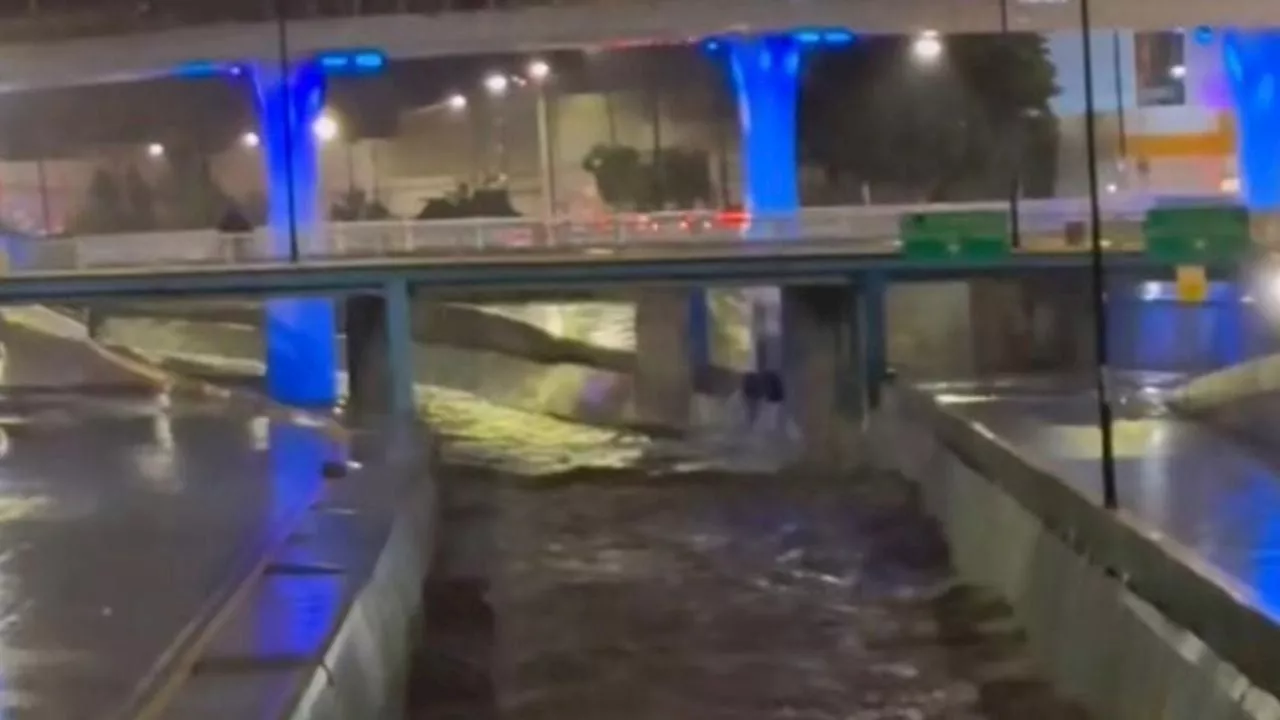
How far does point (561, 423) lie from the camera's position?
43000 mm

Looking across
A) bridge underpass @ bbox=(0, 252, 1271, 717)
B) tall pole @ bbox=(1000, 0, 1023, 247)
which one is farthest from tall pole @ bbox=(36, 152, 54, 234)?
bridge underpass @ bbox=(0, 252, 1271, 717)

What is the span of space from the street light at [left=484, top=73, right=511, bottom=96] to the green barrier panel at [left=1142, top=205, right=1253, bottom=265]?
4978cm

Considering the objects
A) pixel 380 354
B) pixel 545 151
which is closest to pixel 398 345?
pixel 380 354

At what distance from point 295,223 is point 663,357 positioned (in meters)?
9.64

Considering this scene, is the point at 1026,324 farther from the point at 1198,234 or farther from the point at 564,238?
the point at 1198,234

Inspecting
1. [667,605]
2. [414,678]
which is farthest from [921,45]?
[414,678]

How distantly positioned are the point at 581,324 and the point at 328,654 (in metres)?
41.4

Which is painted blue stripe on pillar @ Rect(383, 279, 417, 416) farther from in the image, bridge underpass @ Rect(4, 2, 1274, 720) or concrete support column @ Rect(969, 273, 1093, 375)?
concrete support column @ Rect(969, 273, 1093, 375)

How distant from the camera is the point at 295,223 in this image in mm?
37312

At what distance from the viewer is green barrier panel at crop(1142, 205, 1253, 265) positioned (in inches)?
730

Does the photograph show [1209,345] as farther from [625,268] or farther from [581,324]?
[581,324]

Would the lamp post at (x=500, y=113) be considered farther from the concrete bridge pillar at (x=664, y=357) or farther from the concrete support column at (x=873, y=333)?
the concrete support column at (x=873, y=333)

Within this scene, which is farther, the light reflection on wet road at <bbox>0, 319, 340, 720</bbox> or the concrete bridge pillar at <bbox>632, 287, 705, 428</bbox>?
the concrete bridge pillar at <bbox>632, 287, 705, 428</bbox>

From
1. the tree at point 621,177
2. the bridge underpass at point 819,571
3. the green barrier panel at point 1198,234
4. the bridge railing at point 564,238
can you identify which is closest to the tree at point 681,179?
the tree at point 621,177
